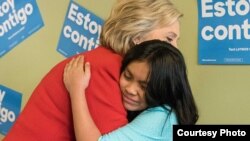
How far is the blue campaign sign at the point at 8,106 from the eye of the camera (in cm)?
157

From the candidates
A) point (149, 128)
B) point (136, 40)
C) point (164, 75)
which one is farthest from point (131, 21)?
point (149, 128)

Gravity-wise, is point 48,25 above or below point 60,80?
Answer: above

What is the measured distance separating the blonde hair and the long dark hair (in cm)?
4

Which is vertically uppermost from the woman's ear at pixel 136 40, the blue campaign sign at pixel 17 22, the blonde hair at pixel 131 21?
Answer: the blue campaign sign at pixel 17 22

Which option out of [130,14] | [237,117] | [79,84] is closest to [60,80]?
[79,84]

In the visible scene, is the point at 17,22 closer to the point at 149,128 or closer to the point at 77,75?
the point at 77,75

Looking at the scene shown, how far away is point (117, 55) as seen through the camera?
94 centimetres

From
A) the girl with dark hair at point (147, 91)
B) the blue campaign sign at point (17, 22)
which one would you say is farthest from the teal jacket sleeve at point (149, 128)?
the blue campaign sign at point (17, 22)

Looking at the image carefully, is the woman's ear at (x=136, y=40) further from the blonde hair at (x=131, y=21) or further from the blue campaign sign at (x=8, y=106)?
the blue campaign sign at (x=8, y=106)

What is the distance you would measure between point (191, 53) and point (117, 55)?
23.3 inches

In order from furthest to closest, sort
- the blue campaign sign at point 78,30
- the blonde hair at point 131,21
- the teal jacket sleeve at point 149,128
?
the blue campaign sign at point 78,30 → the blonde hair at point 131,21 → the teal jacket sleeve at point 149,128

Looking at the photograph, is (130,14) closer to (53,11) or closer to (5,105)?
(53,11)

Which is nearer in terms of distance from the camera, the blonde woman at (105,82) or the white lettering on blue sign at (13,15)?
the blonde woman at (105,82)

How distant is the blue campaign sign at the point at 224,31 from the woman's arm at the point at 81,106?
67cm
